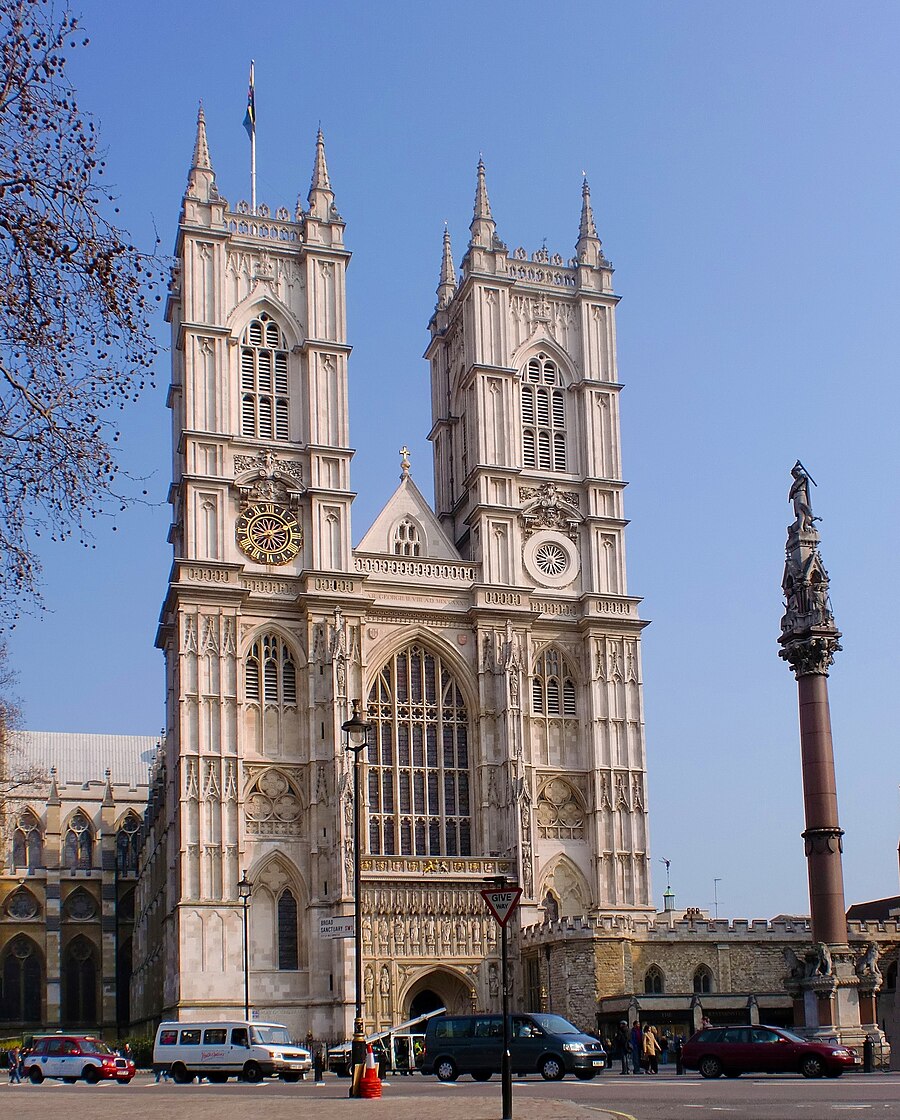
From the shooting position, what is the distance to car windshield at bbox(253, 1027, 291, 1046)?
38.0 meters

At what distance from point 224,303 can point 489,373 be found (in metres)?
10.7

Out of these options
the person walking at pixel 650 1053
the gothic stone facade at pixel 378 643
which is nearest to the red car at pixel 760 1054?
the person walking at pixel 650 1053

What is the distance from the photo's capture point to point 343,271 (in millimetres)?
59875

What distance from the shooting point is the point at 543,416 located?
6209cm

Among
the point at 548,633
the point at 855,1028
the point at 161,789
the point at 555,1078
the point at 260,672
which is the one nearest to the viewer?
the point at 555,1078

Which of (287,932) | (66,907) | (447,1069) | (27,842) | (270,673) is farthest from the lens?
(27,842)

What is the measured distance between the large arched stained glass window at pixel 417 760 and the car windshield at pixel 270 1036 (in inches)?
611

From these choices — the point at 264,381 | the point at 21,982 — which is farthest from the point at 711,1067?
the point at 21,982

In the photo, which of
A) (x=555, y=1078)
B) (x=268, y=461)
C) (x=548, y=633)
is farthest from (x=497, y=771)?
(x=555, y=1078)

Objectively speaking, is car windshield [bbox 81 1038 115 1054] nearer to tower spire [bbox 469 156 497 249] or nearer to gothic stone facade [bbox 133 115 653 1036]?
gothic stone facade [bbox 133 115 653 1036]

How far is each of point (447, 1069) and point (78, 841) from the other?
56755 millimetres

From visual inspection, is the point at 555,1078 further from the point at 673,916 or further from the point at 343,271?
the point at 343,271

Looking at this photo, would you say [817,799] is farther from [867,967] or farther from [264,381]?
[264,381]

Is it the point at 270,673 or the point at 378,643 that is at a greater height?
the point at 378,643
